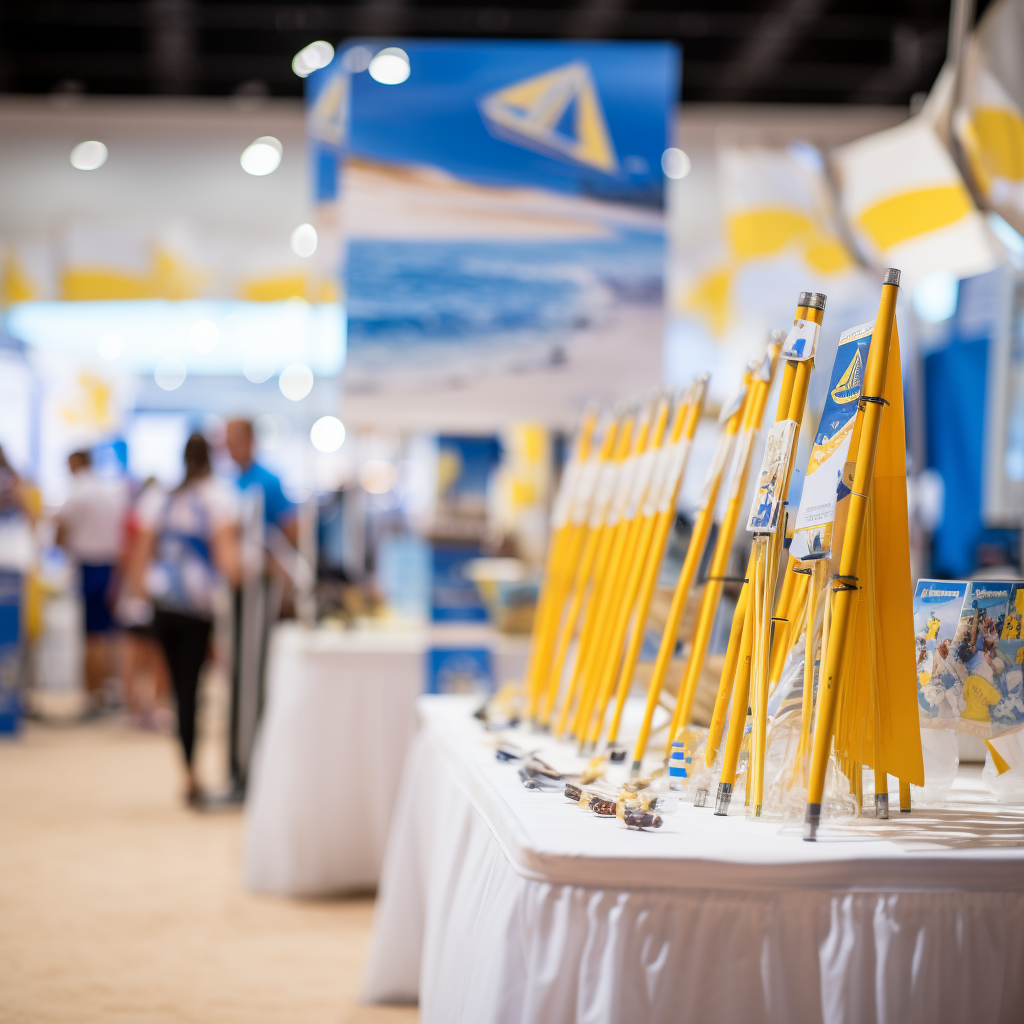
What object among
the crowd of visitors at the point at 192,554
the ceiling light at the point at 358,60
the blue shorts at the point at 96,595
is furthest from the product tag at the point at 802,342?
the blue shorts at the point at 96,595

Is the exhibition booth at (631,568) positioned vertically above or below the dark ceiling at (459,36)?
below

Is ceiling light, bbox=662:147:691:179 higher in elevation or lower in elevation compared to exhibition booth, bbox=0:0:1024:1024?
higher

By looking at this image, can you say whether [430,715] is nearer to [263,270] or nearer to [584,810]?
[584,810]

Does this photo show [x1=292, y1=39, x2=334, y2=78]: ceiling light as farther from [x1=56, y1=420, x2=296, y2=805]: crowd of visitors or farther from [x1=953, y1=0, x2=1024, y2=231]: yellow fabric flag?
[x1=953, y1=0, x2=1024, y2=231]: yellow fabric flag

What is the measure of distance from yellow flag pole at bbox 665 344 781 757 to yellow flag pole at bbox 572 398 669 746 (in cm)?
34

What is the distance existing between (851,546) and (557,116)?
2.44 m

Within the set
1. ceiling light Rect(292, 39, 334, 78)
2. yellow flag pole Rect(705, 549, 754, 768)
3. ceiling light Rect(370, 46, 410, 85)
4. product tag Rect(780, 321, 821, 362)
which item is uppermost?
ceiling light Rect(292, 39, 334, 78)

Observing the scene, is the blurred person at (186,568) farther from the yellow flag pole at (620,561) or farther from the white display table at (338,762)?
the yellow flag pole at (620,561)

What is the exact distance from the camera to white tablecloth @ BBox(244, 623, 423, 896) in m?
3.72

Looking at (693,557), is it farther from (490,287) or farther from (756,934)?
(490,287)

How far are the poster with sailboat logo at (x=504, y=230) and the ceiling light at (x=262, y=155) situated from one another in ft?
20.8

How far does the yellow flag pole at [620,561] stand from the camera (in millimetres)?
2193

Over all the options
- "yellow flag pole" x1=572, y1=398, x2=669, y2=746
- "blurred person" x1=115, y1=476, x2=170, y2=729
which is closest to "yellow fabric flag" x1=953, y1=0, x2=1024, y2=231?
"yellow flag pole" x1=572, y1=398, x2=669, y2=746

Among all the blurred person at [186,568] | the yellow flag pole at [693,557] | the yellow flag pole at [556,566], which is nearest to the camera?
the yellow flag pole at [693,557]
